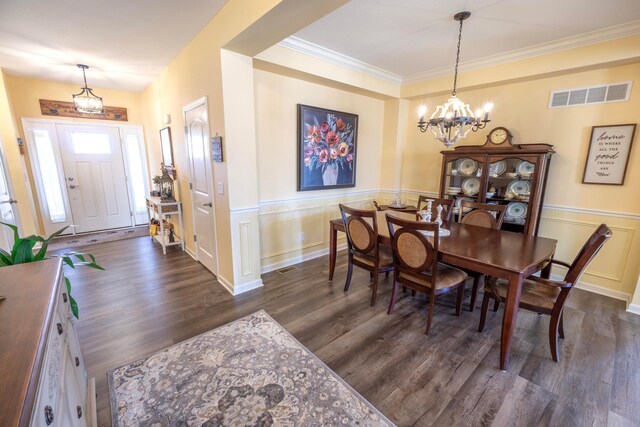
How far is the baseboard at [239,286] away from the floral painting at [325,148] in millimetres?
1372

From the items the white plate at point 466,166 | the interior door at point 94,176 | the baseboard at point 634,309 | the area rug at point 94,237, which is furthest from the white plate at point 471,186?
the interior door at point 94,176

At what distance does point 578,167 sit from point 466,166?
1.14 meters

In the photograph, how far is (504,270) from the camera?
1.81m

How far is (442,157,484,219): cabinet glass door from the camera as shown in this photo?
359 centimetres

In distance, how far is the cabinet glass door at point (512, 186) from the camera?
126 inches

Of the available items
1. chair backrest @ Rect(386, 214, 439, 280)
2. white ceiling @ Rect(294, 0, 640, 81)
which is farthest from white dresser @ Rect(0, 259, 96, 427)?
white ceiling @ Rect(294, 0, 640, 81)

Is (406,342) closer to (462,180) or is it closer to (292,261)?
(292,261)

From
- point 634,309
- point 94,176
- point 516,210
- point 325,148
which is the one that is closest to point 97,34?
point 325,148

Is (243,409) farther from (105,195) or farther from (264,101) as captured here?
(105,195)

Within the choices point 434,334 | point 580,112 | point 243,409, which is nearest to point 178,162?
point 243,409

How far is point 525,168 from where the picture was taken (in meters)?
3.24

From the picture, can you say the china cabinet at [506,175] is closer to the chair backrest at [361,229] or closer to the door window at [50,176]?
the chair backrest at [361,229]

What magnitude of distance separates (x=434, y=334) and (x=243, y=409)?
5.19 feet

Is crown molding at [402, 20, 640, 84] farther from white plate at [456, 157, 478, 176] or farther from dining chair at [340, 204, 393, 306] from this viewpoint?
dining chair at [340, 204, 393, 306]
